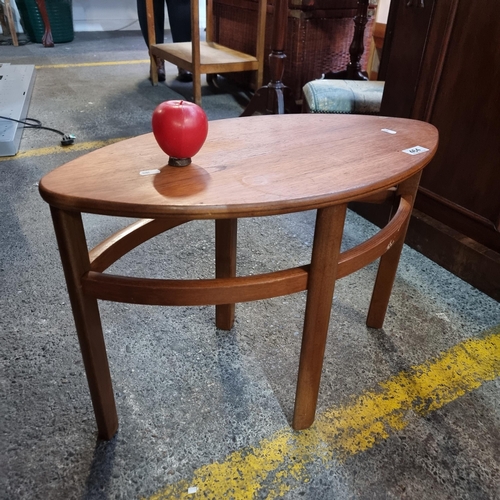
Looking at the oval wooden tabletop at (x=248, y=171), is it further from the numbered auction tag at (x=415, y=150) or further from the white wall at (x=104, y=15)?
the white wall at (x=104, y=15)

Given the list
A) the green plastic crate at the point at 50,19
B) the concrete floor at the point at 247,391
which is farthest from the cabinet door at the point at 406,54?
the green plastic crate at the point at 50,19

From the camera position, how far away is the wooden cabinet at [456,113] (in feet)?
4.55

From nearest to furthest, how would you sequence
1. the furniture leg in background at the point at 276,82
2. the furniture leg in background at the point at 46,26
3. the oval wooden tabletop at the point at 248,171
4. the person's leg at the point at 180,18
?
the oval wooden tabletop at the point at 248,171 → the furniture leg in background at the point at 276,82 → the person's leg at the point at 180,18 → the furniture leg in background at the point at 46,26

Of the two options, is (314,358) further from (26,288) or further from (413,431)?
(26,288)

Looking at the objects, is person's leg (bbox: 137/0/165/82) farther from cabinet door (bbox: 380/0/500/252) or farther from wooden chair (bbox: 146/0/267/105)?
cabinet door (bbox: 380/0/500/252)

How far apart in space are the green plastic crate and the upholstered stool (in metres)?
4.55

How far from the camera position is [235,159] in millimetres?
886

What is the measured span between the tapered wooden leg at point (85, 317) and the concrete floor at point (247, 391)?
0.08 metres

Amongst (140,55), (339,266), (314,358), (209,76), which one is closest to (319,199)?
(339,266)

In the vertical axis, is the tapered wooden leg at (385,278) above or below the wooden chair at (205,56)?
below

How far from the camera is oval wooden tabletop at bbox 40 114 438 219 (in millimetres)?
704

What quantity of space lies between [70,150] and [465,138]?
6.62 feet

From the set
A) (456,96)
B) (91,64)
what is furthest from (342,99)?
(91,64)

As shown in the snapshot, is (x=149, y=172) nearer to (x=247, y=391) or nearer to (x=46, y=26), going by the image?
(x=247, y=391)
